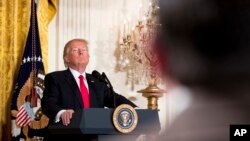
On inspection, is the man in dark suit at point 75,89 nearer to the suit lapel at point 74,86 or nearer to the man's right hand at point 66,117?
the suit lapel at point 74,86

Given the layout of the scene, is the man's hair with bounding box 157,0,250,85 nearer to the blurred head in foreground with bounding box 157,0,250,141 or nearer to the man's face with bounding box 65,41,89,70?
the blurred head in foreground with bounding box 157,0,250,141

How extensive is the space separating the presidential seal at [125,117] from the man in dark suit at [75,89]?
0.82 m

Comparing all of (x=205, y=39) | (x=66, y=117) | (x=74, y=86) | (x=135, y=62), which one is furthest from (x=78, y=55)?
(x=135, y=62)

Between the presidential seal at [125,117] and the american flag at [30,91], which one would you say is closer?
the presidential seal at [125,117]

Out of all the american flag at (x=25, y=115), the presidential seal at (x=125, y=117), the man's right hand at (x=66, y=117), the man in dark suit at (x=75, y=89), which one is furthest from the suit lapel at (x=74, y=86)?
the american flag at (x=25, y=115)

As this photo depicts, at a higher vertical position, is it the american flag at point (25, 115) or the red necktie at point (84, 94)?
the red necktie at point (84, 94)

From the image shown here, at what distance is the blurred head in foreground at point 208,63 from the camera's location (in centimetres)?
31

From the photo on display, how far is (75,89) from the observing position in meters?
2.48

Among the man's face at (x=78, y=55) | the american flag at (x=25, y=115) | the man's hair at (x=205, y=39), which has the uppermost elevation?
the man's face at (x=78, y=55)

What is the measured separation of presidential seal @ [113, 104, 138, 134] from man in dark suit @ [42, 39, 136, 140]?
32.5 inches

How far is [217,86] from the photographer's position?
32 centimetres

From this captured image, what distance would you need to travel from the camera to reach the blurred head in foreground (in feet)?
1.03

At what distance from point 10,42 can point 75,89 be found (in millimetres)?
2089

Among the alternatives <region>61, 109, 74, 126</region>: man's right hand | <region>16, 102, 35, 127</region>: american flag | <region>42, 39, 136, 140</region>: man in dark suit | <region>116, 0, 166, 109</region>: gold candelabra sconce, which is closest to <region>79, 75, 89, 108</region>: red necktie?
<region>42, 39, 136, 140</region>: man in dark suit
